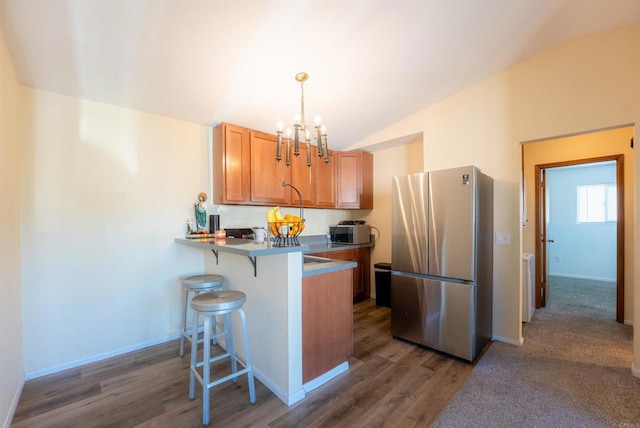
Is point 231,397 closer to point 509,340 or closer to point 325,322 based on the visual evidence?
point 325,322

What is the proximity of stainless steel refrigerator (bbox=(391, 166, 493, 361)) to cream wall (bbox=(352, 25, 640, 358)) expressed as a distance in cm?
18

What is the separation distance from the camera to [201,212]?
9.65 feet

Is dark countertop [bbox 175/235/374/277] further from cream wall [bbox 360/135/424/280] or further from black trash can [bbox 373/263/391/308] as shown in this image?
cream wall [bbox 360/135/424/280]

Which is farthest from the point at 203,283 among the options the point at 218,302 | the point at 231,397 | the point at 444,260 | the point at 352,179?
the point at 352,179

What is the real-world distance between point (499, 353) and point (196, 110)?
382 centimetres

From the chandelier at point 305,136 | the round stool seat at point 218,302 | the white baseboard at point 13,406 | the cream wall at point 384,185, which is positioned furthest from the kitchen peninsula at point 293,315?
the cream wall at point 384,185

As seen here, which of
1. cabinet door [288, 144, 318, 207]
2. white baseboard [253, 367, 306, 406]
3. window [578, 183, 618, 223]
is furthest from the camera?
window [578, 183, 618, 223]

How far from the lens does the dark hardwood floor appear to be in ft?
5.52

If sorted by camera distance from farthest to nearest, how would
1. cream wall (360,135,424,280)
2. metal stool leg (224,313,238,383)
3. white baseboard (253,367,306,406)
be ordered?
cream wall (360,135,424,280)
metal stool leg (224,313,238,383)
white baseboard (253,367,306,406)

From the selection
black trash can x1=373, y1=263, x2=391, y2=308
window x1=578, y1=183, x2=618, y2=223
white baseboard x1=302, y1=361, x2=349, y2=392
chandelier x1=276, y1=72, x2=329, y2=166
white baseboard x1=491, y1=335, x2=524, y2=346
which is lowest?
white baseboard x1=491, y1=335, x2=524, y2=346

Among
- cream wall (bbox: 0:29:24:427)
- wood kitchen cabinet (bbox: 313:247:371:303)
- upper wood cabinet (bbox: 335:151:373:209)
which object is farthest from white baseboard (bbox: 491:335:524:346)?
cream wall (bbox: 0:29:24:427)

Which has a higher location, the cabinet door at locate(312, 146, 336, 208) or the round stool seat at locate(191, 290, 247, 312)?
the cabinet door at locate(312, 146, 336, 208)

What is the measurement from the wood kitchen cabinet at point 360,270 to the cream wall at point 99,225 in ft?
6.59

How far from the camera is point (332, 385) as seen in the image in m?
2.02
